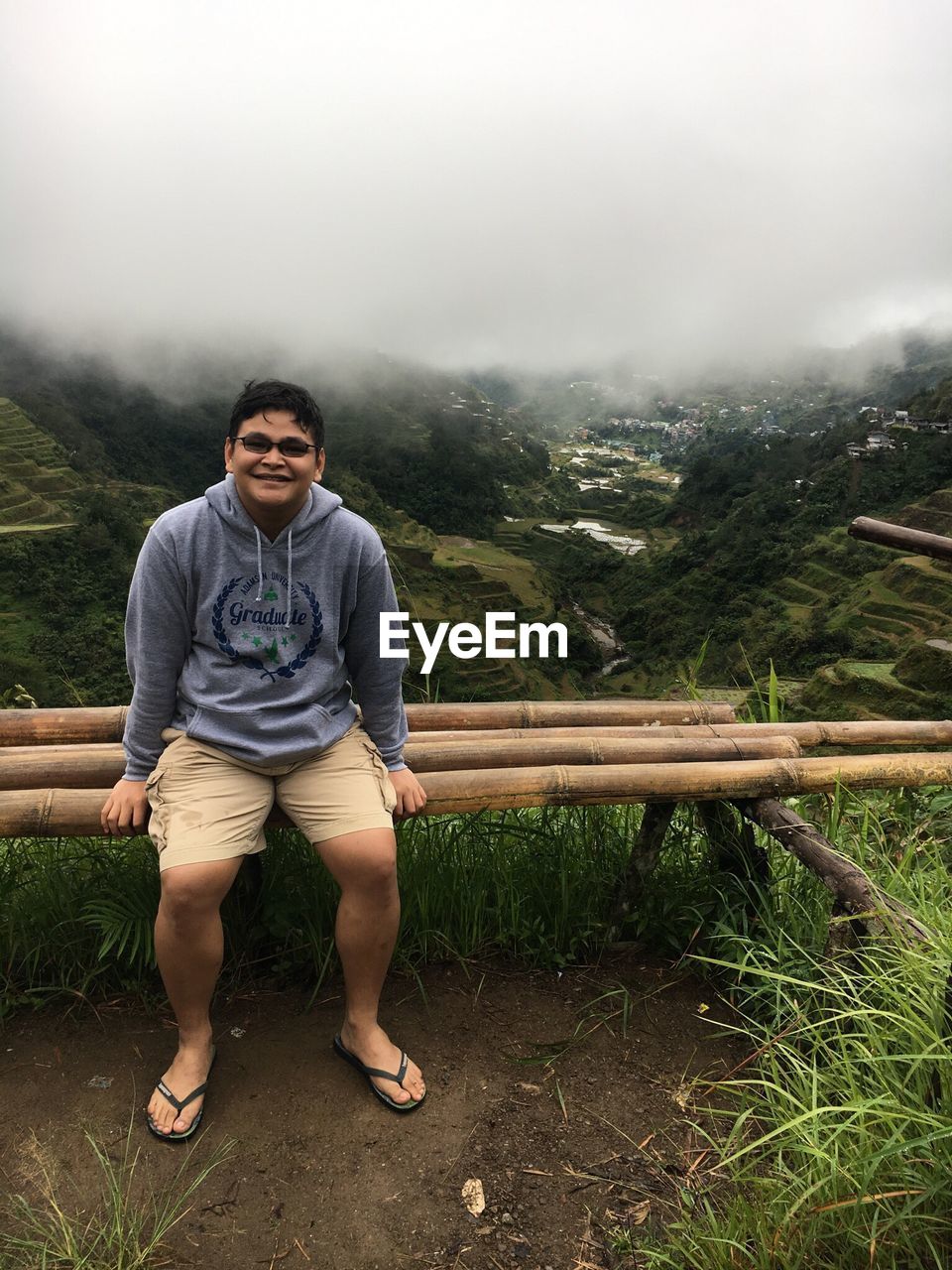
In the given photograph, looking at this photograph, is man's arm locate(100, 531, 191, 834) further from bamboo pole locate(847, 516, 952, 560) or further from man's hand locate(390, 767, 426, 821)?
bamboo pole locate(847, 516, 952, 560)

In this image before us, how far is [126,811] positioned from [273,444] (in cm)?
89

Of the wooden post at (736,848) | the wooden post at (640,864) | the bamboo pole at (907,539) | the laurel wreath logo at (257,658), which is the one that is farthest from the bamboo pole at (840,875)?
the laurel wreath logo at (257,658)

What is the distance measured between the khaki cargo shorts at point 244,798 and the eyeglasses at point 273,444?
693mm

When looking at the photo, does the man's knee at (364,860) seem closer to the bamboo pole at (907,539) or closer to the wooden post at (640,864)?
the wooden post at (640,864)

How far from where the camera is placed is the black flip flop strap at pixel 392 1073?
5.62 feet

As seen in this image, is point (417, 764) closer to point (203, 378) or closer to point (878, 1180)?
point (878, 1180)

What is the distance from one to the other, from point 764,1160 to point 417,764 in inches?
45.2

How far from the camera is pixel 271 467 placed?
1.72 m

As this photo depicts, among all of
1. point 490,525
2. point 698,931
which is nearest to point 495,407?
point 490,525

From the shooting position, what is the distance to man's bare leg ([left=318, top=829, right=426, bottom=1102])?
168 cm

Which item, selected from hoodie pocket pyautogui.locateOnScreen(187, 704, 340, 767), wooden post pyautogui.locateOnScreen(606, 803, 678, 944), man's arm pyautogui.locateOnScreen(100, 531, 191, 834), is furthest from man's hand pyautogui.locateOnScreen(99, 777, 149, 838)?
wooden post pyautogui.locateOnScreen(606, 803, 678, 944)

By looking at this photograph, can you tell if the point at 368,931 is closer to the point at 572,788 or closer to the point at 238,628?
the point at 572,788

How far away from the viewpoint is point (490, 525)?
91.1m

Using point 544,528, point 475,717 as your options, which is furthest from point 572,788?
point 544,528
